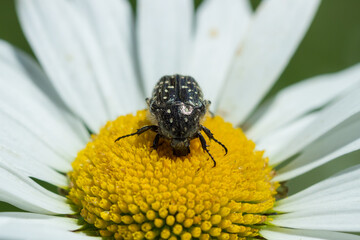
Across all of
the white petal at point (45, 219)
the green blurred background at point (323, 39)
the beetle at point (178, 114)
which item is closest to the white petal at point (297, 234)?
the beetle at point (178, 114)

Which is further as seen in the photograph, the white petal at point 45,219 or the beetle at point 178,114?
the beetle at point 178,114

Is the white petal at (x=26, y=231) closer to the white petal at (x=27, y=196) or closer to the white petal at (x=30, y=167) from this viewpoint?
the white petal at (x=27, y=196)

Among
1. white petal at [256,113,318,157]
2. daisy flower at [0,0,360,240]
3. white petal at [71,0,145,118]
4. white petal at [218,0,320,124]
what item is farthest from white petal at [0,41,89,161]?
white petal at [256,113,318,157]

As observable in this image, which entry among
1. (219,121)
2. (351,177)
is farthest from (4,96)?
(351,177)

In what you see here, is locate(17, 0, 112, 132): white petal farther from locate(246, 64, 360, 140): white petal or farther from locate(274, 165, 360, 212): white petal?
locate(274, 165, 360, 212): white petal

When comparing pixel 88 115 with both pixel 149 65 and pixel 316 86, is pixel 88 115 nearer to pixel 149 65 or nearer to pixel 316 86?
pixel 149 65

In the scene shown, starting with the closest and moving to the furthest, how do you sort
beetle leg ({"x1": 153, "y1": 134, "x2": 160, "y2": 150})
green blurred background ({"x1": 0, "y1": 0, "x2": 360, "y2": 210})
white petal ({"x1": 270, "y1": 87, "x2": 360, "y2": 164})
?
1. beetle leg ({"x1": 153, "y1": 134, "x2": 160, "y2": 150})
2. white petal ({"x1": 270, "y1": 87, "x2": 360, "y2": 164})
3. green blurred background ({"x1": 0, "y1": 0, "x2": 360, "y2": 210})
